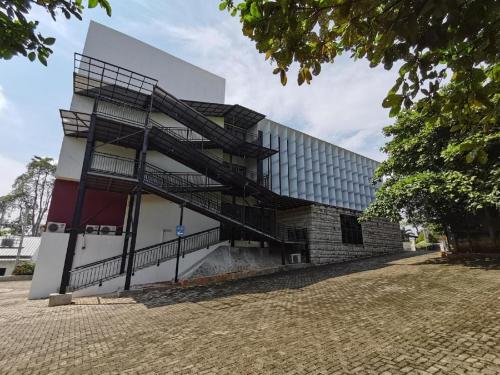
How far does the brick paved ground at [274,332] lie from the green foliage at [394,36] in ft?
11.4

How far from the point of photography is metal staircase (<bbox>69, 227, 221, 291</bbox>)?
11.9 meters

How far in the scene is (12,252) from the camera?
2675cm

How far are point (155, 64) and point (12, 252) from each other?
934 inches

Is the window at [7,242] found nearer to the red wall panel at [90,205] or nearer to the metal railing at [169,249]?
the red wall panel at [90,205]

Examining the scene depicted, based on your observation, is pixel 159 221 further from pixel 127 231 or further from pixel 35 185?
pixel 35 185

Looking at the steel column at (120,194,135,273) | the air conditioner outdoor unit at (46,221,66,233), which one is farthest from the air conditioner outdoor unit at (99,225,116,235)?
the air conditioner outdoor unit at (46,221,66,233)

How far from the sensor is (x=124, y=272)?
12320 millimetres

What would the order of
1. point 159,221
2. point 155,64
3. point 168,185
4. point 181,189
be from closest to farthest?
point 181,189 → point 168,185 → point 159,221 → point 155,64

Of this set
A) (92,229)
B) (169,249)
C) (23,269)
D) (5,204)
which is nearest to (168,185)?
(169,249)

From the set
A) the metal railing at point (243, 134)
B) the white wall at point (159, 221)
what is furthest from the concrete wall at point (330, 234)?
the white wall at point (159, 221)

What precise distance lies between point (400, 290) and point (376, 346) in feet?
16.1

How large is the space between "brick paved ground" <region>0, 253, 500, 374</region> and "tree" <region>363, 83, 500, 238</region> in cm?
355

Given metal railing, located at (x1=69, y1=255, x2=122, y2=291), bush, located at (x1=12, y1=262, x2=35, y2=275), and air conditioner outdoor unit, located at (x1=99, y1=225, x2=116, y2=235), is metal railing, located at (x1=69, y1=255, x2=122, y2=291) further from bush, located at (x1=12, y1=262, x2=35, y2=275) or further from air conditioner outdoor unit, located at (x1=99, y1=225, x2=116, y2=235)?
bush, located at (x1=12, y1=262, x2=35, y2=275)

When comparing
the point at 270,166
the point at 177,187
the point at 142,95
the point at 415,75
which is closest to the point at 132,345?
the point at 415,75
